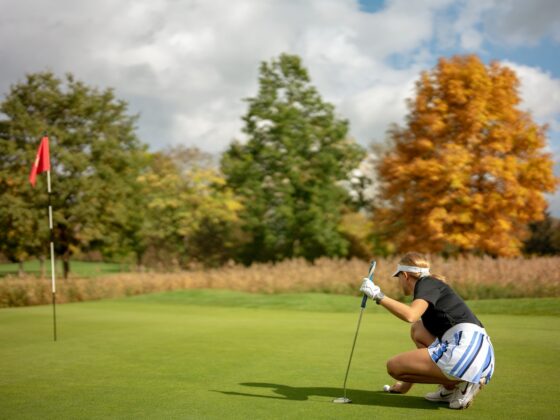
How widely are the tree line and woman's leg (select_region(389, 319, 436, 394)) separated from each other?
2189 centimetres

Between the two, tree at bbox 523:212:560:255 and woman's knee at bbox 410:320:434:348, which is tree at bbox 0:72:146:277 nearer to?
tree at bbox 523:212:560:255

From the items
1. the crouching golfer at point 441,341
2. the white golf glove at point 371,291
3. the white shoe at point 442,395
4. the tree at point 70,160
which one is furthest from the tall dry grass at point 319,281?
the white golf glove at point 371,291

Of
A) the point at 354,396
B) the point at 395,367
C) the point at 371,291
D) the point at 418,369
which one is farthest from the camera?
the point at 354,396

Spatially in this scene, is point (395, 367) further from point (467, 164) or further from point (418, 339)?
point (467, 164)

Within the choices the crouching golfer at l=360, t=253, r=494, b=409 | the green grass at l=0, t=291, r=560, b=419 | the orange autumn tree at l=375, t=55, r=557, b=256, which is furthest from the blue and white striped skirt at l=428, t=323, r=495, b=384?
the orange autumn tree at l=375, t=55, r=557, b=256

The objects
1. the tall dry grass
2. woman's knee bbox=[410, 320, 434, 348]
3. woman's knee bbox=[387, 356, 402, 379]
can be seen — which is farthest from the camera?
the tall dry grass

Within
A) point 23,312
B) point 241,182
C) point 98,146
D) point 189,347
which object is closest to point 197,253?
point 241,182

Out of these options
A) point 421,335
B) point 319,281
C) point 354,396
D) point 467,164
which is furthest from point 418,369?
point 467,164

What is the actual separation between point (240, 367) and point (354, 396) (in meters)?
2.48

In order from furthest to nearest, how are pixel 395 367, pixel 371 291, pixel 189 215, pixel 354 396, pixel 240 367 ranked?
pixel 189 215 → pixel 240 367 → pixel 354 396 → pixel 395 367 → pixel 371 291

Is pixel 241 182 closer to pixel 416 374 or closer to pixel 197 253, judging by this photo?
pixel 197 253

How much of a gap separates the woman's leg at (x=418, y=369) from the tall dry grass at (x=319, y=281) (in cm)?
1550

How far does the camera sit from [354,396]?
6684 mm

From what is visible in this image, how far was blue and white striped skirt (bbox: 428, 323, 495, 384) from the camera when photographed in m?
5.84
